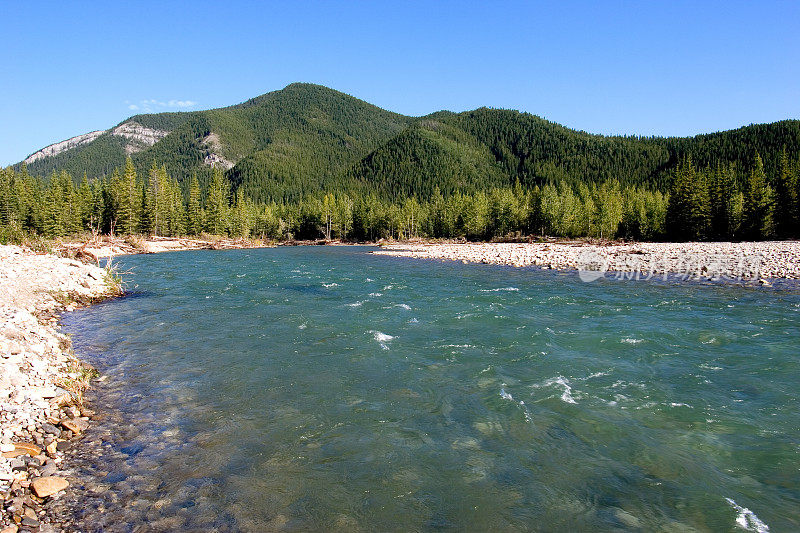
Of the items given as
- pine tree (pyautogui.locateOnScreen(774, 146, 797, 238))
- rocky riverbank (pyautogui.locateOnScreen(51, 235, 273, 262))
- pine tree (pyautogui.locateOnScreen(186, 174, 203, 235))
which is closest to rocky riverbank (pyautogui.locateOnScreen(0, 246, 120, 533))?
rocky riverbank (pyautogui.locateOnScreen(51, 235, 273, 262))

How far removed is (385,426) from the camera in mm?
8805

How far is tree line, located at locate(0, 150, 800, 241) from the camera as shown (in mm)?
68875

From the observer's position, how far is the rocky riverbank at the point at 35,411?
606cm

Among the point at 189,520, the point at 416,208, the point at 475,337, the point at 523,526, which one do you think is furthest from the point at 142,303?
the point at 416,208

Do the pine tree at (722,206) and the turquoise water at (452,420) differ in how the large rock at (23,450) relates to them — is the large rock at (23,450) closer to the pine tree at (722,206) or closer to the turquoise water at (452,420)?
the turquoise water at (452,420)

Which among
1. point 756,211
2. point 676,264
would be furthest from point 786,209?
point 676,264

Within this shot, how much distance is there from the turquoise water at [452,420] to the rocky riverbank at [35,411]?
0.63 metres

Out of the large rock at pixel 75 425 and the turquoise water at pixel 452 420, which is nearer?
the turquoise water at pixel 452 420

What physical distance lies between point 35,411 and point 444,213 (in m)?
114

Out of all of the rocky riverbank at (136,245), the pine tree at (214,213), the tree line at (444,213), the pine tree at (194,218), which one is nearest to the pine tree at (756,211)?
the tree line at (444,213)

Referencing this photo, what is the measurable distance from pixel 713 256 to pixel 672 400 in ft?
134

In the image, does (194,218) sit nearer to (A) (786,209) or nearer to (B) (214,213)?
(B) (214,213)

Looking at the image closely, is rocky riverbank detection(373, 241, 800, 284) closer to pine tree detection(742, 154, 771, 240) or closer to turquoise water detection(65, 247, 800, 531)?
turquoise water detection(65, 247, 800, 531)

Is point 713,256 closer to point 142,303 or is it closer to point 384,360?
point 384,360
